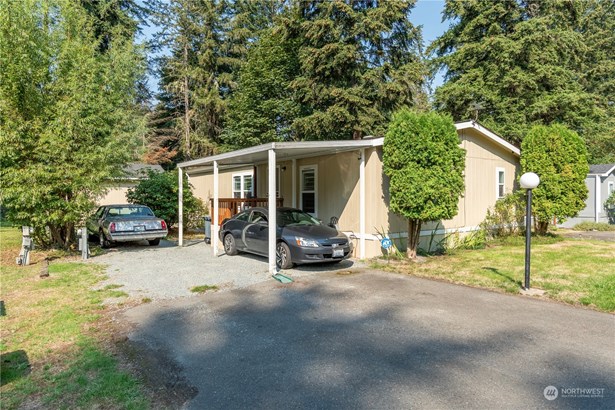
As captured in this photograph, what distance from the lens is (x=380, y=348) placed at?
160 inches

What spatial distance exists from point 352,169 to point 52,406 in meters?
8.13

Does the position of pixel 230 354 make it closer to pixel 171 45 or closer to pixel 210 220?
pixel 210 220

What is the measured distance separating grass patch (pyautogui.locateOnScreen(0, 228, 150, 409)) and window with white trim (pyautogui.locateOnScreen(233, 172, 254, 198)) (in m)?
8.26

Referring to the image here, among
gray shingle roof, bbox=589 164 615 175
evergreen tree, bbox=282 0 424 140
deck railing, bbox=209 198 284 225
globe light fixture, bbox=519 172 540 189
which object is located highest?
evergreen tree, bbox=282 0 424 140

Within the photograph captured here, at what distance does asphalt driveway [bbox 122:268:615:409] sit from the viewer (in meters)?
3.11

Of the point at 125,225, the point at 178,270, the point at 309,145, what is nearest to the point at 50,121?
the point at 125,225

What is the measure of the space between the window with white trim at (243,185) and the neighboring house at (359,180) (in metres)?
0.21

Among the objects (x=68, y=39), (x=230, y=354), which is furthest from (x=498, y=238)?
(x=68, y=39)

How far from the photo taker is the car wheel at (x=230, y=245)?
10.2 m

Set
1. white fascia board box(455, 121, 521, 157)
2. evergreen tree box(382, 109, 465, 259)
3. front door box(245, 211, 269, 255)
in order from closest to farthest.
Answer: evergreen tree box(382, 109, 465, 259) < front door box(245, 211, 269, 255) < white fascia board box(455, 121, 521, 157)

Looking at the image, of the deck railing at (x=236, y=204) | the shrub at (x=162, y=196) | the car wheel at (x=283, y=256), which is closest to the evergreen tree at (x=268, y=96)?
the shrub at (x=162, y=196)

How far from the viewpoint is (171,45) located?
28.5 m

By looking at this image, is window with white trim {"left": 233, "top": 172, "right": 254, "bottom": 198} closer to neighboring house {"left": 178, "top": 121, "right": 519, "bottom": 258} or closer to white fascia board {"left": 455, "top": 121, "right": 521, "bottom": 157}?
neighboring house {"left": 178, "top": 121, "right": 519, "bottom": 258}

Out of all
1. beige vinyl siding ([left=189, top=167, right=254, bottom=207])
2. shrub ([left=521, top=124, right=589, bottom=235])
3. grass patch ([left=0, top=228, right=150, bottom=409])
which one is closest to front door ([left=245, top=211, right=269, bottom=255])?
grass patch ([left=0, top=228, right=150, bottom=409])
